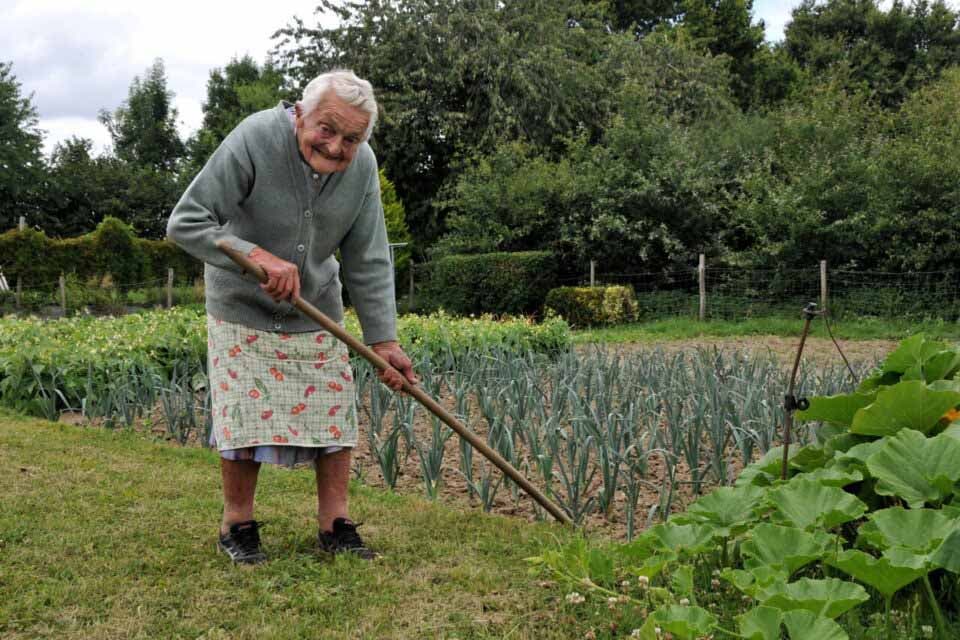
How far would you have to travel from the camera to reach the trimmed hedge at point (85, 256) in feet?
49.2

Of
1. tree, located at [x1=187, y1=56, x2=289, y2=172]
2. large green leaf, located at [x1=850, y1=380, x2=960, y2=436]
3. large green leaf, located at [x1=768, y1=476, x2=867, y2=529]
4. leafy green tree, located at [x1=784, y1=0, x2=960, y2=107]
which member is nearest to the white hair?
large green leaf, located at [x1=768, y1=476, x2=867, y2=529]

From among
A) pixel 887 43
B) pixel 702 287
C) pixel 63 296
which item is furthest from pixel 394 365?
pixel 887 43

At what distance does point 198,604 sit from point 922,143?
12.4 meters

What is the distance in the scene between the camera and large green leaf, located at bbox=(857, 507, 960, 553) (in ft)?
5.34

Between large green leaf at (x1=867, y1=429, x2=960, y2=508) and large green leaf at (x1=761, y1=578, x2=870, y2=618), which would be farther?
large green leaf at (x1=867, y1=429, x2=960, y2=508)

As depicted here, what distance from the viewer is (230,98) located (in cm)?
3406

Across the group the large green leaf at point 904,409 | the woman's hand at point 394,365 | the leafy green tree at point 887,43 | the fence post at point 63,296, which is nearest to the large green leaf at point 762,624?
the large green leaf at point 904,409

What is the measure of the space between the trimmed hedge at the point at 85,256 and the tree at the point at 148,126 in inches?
635

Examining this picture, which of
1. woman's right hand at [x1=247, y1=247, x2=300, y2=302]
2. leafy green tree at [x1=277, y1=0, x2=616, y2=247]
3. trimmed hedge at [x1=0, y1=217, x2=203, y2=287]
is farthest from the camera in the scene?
leafy green tree at [x1=277, y1=0, x2=616, y2=247]

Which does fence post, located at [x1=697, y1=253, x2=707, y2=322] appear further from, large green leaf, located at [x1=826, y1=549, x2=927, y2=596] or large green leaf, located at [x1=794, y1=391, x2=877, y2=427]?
large green leaf, located at [x1=826, y1=549, x2=927, y2=596]

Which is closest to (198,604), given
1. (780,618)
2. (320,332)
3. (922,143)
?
(320,332)

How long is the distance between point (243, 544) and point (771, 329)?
9.62 metres

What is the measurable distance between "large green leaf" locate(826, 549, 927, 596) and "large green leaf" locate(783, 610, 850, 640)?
182 mm

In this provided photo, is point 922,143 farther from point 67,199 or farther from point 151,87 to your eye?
point 151,87
